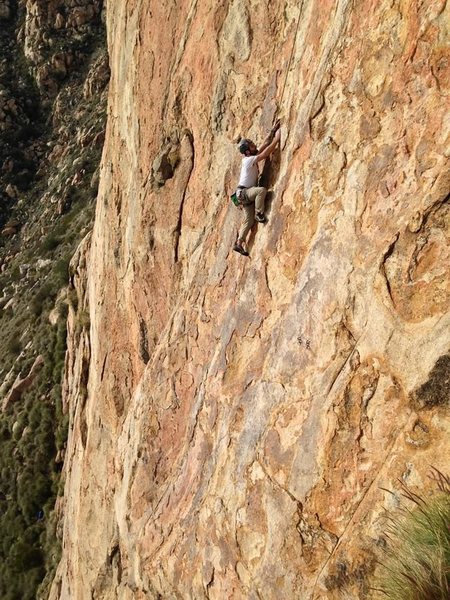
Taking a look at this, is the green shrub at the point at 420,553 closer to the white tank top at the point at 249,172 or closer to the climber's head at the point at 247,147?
the white tank top at the point at 249,172

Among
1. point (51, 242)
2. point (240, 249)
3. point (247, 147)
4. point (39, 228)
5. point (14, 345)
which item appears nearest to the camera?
point (247, 147)

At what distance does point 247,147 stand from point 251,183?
543 millimetres

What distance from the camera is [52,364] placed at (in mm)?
24641

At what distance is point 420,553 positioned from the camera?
11.7 feet

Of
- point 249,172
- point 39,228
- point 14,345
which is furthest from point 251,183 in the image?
point 39,228

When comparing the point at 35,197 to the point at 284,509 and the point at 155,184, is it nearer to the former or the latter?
the point at 155,184

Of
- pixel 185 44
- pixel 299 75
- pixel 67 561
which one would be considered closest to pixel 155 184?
pixel 185 44

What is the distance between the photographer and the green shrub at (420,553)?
331 centimetres

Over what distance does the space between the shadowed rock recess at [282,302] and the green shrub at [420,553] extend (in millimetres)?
264

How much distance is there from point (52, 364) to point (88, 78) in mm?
32646

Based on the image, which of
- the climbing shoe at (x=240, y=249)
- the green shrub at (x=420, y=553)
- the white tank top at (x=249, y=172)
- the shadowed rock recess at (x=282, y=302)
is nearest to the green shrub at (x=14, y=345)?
the shadowed rock recess at (x=282, y=302)

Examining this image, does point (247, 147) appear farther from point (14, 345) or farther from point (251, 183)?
point (14, 345)

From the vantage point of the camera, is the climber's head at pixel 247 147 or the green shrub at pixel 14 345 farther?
the green shrub at pixel 14 345

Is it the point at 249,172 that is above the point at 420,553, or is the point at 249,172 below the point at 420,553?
above
